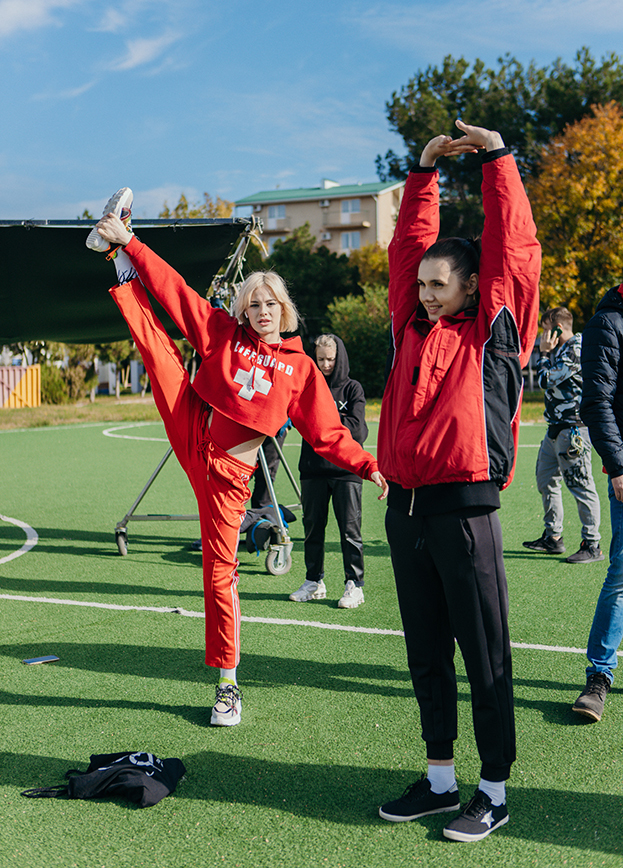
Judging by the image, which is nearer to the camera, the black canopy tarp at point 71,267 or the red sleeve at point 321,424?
the red sleeve at point 321,424

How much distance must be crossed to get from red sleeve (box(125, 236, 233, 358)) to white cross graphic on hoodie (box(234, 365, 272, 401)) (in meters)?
0.22

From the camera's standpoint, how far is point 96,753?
338 centimetres

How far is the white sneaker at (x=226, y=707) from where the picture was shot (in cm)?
365

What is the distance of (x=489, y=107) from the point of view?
3462cm

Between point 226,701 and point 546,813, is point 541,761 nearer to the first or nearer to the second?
point 546,813

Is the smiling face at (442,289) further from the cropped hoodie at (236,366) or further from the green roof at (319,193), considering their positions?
the green roof at (319,193)

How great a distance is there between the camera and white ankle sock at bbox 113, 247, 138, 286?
11.5ft

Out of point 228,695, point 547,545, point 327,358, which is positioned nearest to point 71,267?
point 327,358

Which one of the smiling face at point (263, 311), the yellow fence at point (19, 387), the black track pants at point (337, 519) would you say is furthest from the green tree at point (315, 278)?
the smiling face at point (263, 311)

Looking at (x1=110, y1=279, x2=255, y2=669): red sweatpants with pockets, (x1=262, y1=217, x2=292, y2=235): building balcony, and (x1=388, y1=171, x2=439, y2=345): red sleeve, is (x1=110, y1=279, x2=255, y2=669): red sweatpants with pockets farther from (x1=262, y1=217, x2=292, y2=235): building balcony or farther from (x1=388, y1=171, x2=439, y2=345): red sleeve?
(x1=262, y1=217, x2=292, y2=235): building balcony

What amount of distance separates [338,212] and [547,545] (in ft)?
197

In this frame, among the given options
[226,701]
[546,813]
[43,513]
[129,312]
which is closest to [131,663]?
[226,701]

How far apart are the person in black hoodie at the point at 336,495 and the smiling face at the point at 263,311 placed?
193 cm

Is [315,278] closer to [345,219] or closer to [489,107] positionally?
[489,107]
